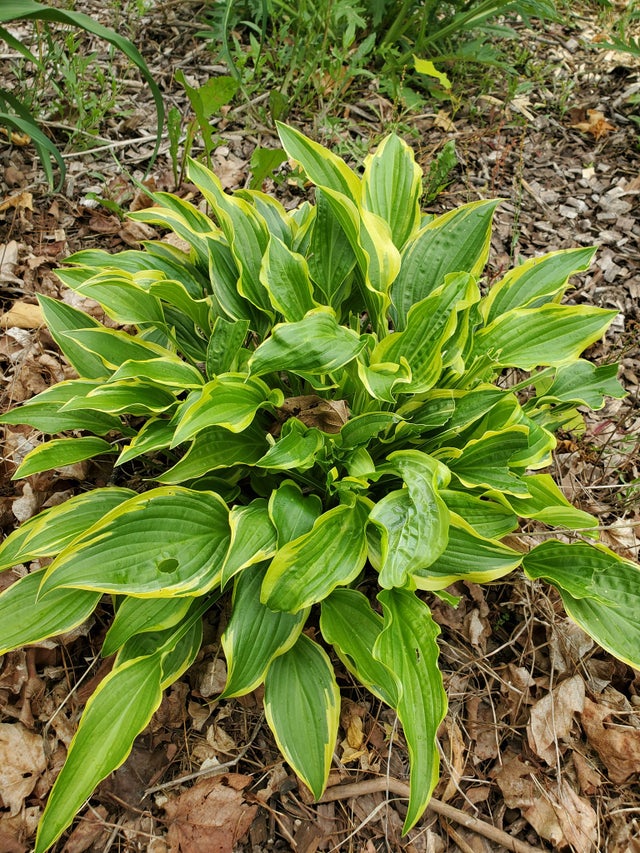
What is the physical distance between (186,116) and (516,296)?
1868 mm

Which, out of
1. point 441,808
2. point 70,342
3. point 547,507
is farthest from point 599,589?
point 70,342

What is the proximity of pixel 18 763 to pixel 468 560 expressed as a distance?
3.86 feet

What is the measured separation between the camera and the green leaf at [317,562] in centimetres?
130

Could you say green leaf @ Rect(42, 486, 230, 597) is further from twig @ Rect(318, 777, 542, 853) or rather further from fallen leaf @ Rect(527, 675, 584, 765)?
fallen leaf @ Rect(527, 675, 584, 765)

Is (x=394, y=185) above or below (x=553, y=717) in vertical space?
above

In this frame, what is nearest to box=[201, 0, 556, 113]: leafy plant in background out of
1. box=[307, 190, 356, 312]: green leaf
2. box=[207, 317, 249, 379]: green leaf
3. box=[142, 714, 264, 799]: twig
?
box=[307, 190, 356, 312]: green leaf

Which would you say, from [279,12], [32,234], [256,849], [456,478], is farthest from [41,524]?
[279,12]

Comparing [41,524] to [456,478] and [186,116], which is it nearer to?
[456,478]

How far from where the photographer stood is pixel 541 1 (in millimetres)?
2625

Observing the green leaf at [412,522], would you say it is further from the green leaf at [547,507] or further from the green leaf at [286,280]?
the green leaf at [286,280]

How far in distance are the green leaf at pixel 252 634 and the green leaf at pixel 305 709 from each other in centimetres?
6

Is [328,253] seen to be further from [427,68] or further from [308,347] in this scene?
[427,68]

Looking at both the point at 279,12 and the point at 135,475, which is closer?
the point at 135,475

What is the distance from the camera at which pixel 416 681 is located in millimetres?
1333
